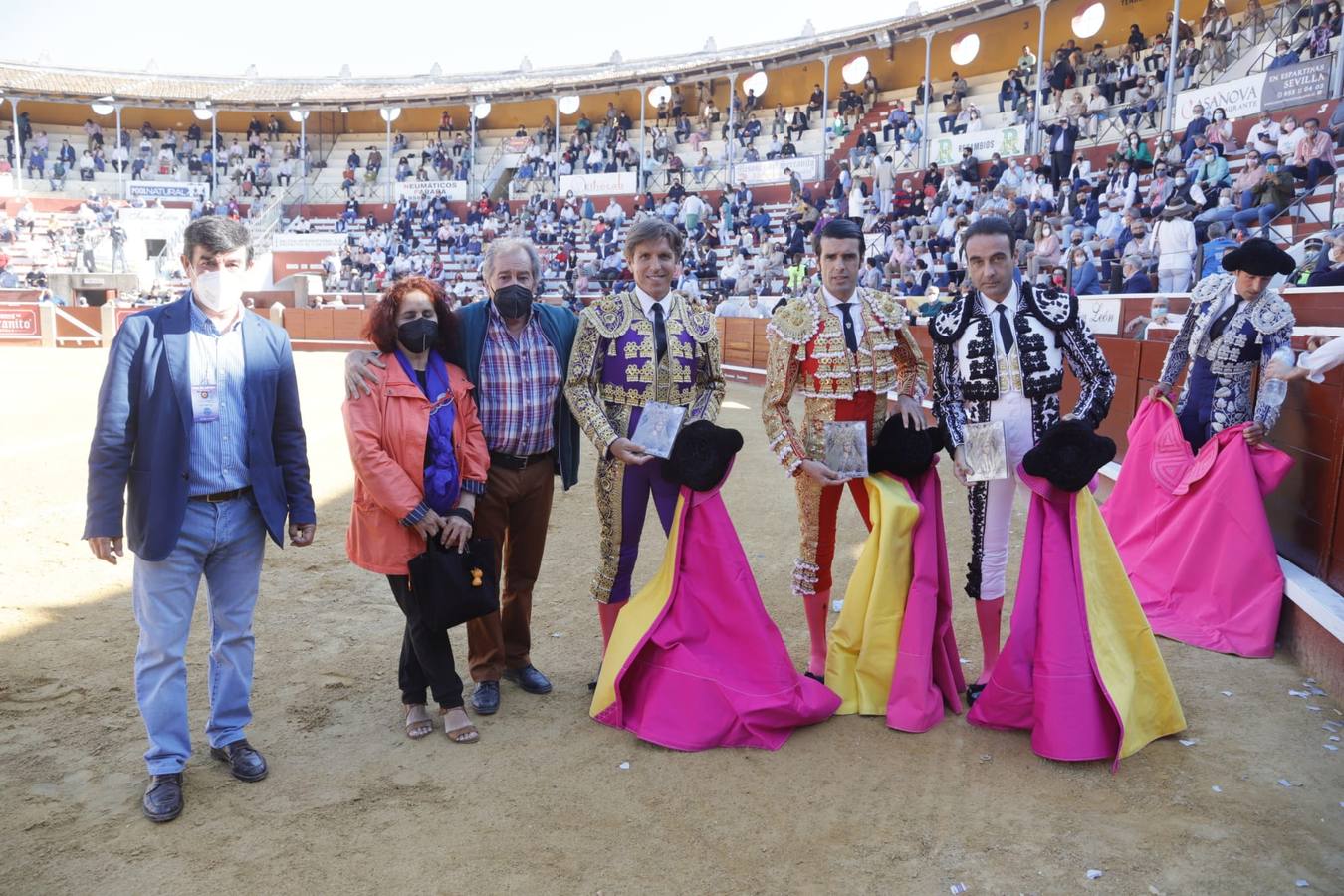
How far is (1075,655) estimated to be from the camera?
2.57 m

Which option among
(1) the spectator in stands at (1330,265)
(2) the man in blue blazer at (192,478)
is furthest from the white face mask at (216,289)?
(1) the spectator in stands at (1330,265)

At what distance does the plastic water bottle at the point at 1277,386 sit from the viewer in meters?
3.44

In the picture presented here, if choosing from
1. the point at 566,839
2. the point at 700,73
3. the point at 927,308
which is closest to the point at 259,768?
the point at 566,839

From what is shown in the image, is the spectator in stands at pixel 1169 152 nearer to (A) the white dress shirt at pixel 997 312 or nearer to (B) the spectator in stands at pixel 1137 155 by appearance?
(B) the spectator in stands at pixel 1137 155

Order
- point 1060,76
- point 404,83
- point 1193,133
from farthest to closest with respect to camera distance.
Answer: point 404,83, point 1060,76, point 1193,133

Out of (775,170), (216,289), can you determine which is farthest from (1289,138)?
(775,170)

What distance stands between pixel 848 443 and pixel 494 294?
41.9 inches

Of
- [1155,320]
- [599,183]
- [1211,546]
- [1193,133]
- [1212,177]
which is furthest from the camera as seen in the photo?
[599,183]

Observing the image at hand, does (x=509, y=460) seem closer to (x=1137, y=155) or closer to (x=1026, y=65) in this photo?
(x=1137, y=155)

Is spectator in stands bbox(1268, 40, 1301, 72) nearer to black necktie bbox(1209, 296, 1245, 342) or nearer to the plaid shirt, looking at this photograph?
black necktie bbox(1209, 296, 1245, 342)

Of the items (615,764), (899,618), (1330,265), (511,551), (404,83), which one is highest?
(404,83)

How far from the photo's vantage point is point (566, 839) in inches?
84.4

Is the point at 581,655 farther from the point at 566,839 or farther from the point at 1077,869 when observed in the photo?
the point at 1077,869

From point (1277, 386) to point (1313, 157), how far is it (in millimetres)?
6894
